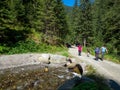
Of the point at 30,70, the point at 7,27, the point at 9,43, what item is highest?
the point at 7,27

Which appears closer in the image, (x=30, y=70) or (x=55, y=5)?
(x=30, y=70)

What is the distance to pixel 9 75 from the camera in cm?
1705

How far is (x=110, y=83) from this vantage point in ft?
43.8

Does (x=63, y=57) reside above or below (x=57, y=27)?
below

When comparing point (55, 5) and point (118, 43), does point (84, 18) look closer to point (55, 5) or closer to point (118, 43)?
point (55, 5)

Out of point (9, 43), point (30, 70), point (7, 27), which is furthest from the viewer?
point (9, 43)

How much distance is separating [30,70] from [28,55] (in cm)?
460

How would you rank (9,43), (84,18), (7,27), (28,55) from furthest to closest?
(84,18) → (9,43) → (7,27) → (28,55)

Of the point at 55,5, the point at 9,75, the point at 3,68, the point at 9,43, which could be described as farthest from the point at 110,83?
the point at 55,5

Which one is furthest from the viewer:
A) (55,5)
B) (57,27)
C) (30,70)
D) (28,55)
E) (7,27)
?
(57,27)

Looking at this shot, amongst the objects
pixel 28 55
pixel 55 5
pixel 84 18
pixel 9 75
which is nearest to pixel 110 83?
pixel 9 75

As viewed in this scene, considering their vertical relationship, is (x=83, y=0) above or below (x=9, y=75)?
above

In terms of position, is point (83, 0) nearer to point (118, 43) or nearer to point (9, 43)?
point (118, 43)

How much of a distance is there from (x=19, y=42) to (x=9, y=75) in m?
13.4
